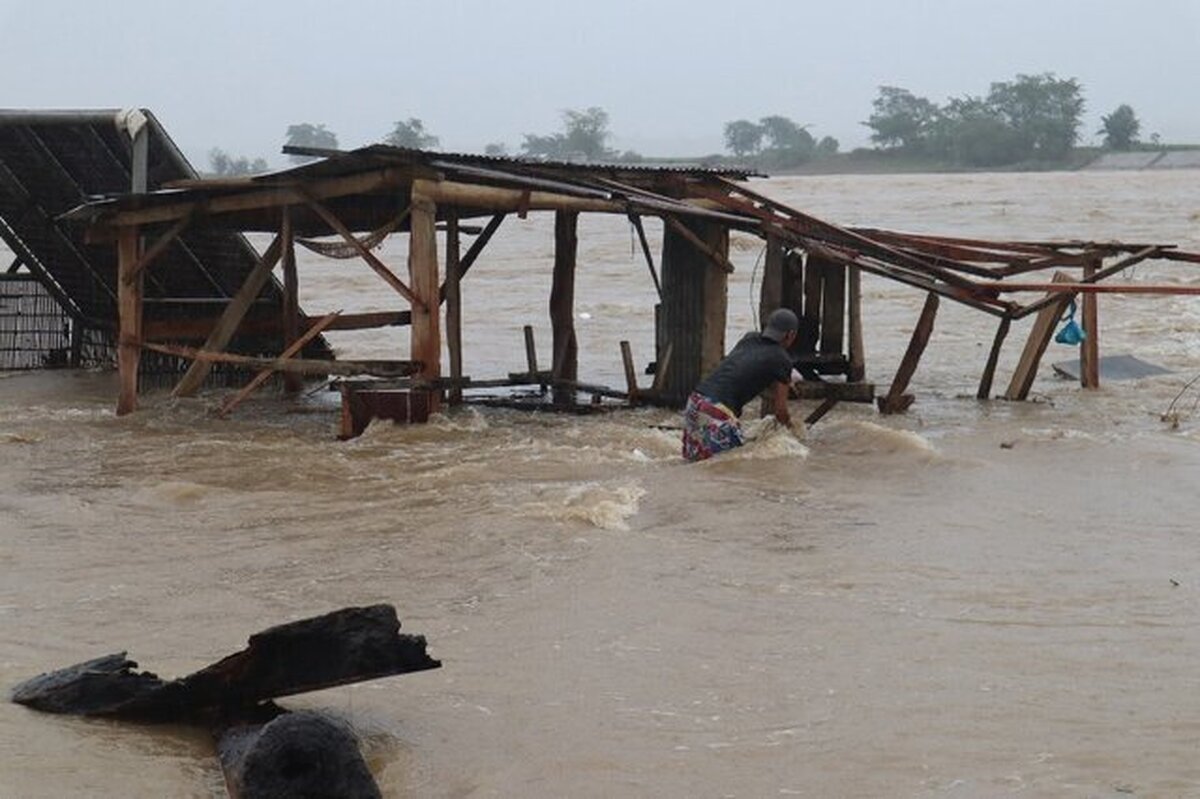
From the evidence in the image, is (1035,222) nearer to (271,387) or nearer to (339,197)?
(271,387)

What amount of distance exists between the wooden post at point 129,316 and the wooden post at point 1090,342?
694cm

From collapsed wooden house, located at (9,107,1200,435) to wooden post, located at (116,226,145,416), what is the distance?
0.01m

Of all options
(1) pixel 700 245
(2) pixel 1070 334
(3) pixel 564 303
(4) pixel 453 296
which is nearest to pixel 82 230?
(4) pixel 453 296

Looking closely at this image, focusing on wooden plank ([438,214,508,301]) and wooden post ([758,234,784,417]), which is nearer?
wooden post ([758,234,784,417])

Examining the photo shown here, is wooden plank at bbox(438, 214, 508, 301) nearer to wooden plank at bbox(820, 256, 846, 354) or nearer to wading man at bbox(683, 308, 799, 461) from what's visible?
wooden plank at bbox(820, 256, 846, 354)

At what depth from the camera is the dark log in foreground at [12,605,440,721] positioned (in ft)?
15.2

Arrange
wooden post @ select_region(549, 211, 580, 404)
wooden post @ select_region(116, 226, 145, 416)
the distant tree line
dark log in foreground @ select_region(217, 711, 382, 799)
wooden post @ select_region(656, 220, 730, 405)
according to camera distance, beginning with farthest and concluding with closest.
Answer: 1. the distant tree line
2. wooden post @ select_region(549, 211, 580, 404)
3. wooden post @ select_region(116, 226, 145, 416)
4. wooden post @ select_region(656, 220, 730, 405)
5. dark log in foreground @ select_region(217, 711, 382, 799)

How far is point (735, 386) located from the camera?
948 cm

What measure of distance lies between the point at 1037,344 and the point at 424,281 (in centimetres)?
465

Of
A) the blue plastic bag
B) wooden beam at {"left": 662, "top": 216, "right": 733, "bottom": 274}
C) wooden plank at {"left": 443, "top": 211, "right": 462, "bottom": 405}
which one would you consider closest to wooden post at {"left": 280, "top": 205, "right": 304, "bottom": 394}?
wooden plank at {"left": 443, "top": 211, "right": 462, "bottom": 405}

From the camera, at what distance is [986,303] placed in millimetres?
10734

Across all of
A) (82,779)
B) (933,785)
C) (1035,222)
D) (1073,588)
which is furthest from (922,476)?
(1035,222)

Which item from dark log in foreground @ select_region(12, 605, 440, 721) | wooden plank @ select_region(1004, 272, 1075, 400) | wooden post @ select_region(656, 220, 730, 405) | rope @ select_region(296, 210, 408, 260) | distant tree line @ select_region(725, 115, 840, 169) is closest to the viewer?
dark log in foreground @ select_region(12, 605, 440, 721)

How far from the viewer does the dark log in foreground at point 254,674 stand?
463 centimetres
